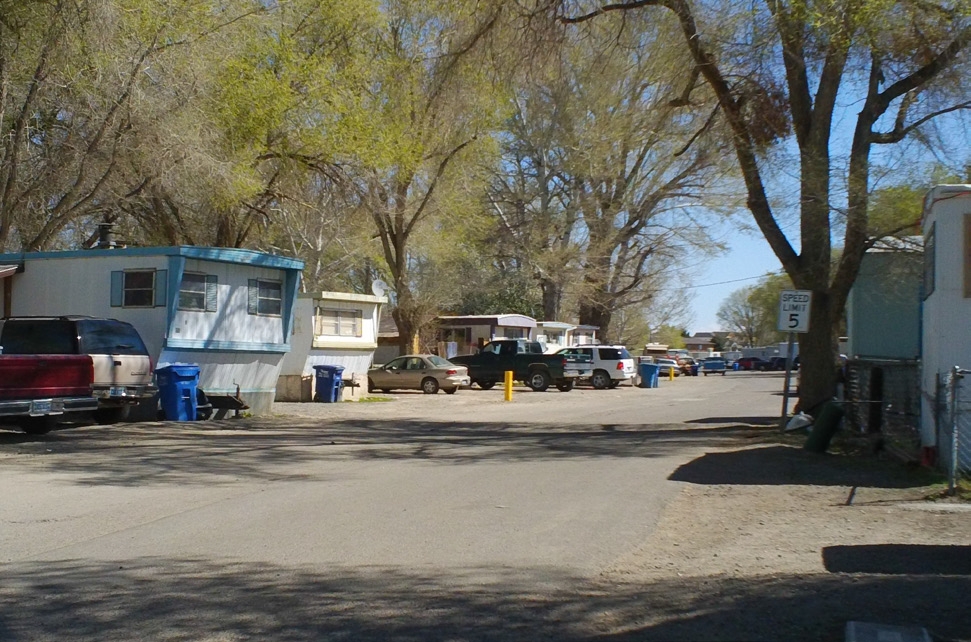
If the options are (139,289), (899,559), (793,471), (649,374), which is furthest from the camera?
(649,374)

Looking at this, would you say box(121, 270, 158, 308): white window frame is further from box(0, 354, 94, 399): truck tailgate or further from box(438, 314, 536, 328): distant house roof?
box(438, 314, 536, 328): distant house roof

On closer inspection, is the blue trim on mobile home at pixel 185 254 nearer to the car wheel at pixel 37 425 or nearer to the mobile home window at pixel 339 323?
the car wheel at pixel 37 425

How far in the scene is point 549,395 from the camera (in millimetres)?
35000

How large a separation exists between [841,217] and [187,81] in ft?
42.3

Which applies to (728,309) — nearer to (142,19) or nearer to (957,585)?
(142,19)

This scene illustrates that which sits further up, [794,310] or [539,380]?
[794,310]

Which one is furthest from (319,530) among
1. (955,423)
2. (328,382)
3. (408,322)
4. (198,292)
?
(408,322)

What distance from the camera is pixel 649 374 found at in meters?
43.6

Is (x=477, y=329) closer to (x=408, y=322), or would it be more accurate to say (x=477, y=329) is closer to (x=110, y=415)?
(x=408, y=322)

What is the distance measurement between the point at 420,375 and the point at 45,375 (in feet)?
60.2

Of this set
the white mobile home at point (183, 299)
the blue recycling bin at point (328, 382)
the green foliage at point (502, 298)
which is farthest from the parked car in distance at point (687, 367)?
the white mobile home at point (183, 299)

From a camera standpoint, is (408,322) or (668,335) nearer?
(408,322)

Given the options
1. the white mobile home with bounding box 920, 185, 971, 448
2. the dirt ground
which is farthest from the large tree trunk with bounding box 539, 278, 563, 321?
the white mobile home with bounding box 920, 185, 971, 448

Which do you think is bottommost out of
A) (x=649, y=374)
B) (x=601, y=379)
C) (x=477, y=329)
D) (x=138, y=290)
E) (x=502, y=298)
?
(x=601, y=379)
